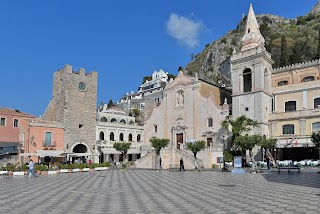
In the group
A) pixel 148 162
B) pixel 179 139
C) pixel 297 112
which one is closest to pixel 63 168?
pixel 148 162

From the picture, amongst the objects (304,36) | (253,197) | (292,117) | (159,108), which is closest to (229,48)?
(304,36)

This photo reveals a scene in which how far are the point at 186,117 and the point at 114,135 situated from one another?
13.2 meters

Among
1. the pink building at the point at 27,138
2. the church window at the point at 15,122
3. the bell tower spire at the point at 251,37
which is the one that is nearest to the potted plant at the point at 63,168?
the pink building at the point at 27,138

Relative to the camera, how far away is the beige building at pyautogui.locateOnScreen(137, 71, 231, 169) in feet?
157

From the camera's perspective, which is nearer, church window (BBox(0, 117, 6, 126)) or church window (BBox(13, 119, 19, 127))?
church window (BBox(0, 117, 6, 126))

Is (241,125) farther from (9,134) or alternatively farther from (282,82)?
(9,134)

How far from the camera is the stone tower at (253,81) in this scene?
45188 millimetres

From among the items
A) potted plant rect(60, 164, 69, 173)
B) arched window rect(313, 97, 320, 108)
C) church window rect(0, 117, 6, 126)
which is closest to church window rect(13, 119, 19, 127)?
church window rect(0, 117, 6, 126)

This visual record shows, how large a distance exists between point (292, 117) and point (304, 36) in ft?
213

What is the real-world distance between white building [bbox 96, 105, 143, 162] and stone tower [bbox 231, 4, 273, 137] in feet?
66.5

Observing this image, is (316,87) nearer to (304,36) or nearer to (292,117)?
(292,117)

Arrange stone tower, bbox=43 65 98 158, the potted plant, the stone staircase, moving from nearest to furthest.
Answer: the potted plant < the stone staircase < stone tower, bbox=43 65 98 158

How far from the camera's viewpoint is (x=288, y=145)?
4209 centimetres

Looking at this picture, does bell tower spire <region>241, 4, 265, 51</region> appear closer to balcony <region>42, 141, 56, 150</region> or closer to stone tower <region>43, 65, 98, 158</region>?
stone tower <region>43, 65, 98, 158</region>
